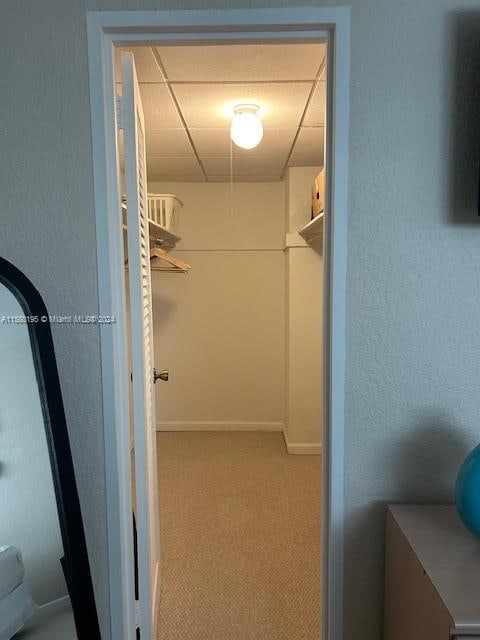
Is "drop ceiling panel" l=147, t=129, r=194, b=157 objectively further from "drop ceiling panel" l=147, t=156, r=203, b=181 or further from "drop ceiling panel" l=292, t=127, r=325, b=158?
"drop ceiling panel" l=292, t=127, r=325, b=158

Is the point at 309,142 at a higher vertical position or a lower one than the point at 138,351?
higher

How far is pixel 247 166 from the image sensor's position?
10.3ft

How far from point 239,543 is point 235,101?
2316mm

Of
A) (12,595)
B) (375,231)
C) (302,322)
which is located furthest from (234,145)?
(12,595)

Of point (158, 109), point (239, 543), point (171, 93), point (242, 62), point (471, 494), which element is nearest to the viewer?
point (471, 494)

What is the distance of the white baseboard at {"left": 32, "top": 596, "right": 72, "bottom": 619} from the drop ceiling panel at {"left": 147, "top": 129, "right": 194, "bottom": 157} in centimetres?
221

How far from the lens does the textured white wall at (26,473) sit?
1.05 metres

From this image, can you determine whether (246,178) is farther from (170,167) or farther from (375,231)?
(375,231)

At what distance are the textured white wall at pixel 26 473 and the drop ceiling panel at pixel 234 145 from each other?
5.77 ft

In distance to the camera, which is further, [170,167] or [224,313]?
[224,313]

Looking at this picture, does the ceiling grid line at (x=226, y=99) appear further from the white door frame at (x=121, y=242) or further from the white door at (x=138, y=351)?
the white door at (x=138, y=351)

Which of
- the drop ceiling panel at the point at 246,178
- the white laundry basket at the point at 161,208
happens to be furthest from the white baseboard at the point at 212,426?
the drop ceiling panel at the point at 246,178

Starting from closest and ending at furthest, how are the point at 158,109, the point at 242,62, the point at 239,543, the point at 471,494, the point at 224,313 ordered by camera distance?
the point at 471,494, the point at 242,62, the point at 158,109, the point at 239,543, the point at 224,313

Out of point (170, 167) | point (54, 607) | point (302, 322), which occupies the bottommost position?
point (54, 607)
